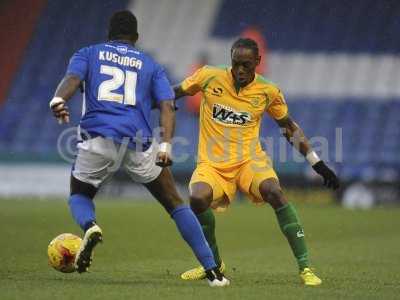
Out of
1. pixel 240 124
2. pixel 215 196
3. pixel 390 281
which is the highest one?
pixel 240 124

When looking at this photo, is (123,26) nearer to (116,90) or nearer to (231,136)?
(116,90)

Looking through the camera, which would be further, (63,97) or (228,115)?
(228,115)

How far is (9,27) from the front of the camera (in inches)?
1097

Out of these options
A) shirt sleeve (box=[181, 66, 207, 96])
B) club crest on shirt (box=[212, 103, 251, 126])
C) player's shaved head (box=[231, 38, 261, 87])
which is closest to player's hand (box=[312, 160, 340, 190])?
club crest on shirt (box=[212, 103, 251, 126])

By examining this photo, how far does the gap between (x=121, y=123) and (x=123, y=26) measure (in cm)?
75

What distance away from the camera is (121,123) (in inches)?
300

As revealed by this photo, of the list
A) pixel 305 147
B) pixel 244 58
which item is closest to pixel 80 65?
pixel 244 58

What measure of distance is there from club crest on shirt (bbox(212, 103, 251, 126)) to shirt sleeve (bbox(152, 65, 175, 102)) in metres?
1.06

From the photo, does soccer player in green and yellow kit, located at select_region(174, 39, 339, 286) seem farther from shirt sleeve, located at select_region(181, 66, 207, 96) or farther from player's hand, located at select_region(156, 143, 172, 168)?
player's hand, located at select_region(156, 143, 172, 168)

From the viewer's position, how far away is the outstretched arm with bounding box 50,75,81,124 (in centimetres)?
718

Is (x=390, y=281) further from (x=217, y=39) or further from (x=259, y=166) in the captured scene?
(x=217, y=39)

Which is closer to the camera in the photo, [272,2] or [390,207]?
[390,207]

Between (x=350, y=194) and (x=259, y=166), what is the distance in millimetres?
14201

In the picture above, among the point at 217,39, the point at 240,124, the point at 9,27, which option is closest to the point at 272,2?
the point at 217,39
